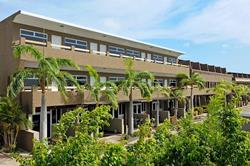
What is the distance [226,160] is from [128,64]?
74.4ft

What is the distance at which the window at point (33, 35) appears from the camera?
26.3 m

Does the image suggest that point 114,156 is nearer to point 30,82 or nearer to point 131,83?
point 30,82

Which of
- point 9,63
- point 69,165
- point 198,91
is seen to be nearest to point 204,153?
point 69,165

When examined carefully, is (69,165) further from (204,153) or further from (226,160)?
(226,160)

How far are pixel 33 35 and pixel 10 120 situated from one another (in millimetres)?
8000

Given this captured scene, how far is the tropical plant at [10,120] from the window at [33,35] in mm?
5969

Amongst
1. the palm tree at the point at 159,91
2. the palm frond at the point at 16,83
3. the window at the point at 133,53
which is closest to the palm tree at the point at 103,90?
the palm frond at the point at 16,83

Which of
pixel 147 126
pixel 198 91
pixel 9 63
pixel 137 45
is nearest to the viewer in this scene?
pixel 147 126

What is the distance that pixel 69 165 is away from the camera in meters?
6.61

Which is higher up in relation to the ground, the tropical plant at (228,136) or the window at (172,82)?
the window at (172,82)

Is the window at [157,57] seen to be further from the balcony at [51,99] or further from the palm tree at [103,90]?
the palm tree at [103,90]

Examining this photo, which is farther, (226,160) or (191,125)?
(191,125)

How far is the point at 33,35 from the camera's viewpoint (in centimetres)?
2709

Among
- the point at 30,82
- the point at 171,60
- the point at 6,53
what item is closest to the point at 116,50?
the point at 30,82
